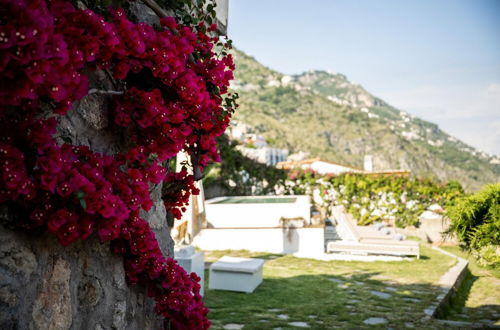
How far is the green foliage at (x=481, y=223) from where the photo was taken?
3.63 metres

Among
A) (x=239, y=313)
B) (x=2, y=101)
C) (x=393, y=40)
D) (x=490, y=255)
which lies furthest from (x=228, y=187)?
(x=393, y=40)

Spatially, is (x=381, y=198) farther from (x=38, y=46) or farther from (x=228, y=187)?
(x=38, y=46)

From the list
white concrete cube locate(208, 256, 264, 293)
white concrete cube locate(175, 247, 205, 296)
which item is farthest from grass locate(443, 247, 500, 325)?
white concrete cube locate(175, 247, 205, 296)

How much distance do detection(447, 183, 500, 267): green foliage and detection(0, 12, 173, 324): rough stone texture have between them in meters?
2.92

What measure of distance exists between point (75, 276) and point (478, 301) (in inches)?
225

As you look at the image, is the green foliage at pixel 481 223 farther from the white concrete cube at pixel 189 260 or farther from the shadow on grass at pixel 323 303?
the white concrete cube at pixel 189 260

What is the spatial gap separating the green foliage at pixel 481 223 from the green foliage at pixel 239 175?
9374mm

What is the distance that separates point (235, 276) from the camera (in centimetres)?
612

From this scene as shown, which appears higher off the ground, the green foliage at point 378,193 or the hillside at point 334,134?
the hillside at point 334,134

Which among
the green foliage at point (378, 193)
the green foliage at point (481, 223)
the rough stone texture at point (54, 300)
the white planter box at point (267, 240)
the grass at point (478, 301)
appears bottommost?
the grass at point (478, 301)

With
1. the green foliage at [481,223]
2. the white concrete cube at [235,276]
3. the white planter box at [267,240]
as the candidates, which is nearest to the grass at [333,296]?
the white concrete cube at [235,276]

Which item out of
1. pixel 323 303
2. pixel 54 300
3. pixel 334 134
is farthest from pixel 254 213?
pixel 334 134

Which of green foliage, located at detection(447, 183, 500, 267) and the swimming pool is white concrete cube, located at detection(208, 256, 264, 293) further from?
the swimming pool

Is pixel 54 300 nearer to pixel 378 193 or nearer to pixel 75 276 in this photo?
pixel 75 276
